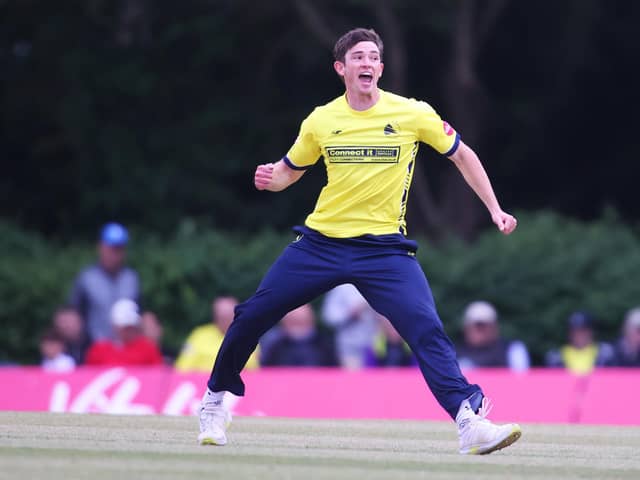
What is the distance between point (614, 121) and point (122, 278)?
1230 centimetres

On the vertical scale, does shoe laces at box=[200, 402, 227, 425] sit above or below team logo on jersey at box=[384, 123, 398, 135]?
below

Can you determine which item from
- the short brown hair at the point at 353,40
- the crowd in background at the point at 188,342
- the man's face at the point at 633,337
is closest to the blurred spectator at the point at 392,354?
the crowd in background at the point at 188,342

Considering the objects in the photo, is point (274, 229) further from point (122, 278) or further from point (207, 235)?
point (122, 278)

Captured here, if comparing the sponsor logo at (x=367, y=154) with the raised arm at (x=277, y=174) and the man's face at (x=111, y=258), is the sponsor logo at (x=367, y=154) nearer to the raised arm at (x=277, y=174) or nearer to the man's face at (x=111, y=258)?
the raised arm at (x=277, y=174)

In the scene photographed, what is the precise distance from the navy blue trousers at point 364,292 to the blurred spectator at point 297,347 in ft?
20.7

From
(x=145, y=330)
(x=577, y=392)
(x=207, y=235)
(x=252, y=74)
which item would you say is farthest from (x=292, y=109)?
(x=577, y=392)

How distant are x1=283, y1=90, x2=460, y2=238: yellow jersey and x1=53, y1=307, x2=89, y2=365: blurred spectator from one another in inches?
262

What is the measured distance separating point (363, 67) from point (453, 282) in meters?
10.2

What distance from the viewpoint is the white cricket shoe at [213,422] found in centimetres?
837

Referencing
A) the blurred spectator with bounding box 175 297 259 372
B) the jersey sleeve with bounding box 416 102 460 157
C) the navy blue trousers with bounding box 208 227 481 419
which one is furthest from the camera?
the blurred spectator with bounding box 175 297 259 372

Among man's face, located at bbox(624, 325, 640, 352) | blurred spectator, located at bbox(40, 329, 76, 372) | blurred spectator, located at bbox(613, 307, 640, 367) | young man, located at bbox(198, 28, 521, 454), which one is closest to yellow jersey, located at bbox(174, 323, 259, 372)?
blurred spectator, located at bbox(40, 329, 76, 372)

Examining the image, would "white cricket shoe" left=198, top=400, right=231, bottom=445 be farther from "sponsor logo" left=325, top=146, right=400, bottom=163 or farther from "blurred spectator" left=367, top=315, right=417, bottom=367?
"blurred spectator" left=367, top=315, right=417, bottom=367

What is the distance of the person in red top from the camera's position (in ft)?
45.6

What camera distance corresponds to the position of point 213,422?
27.7 feet
